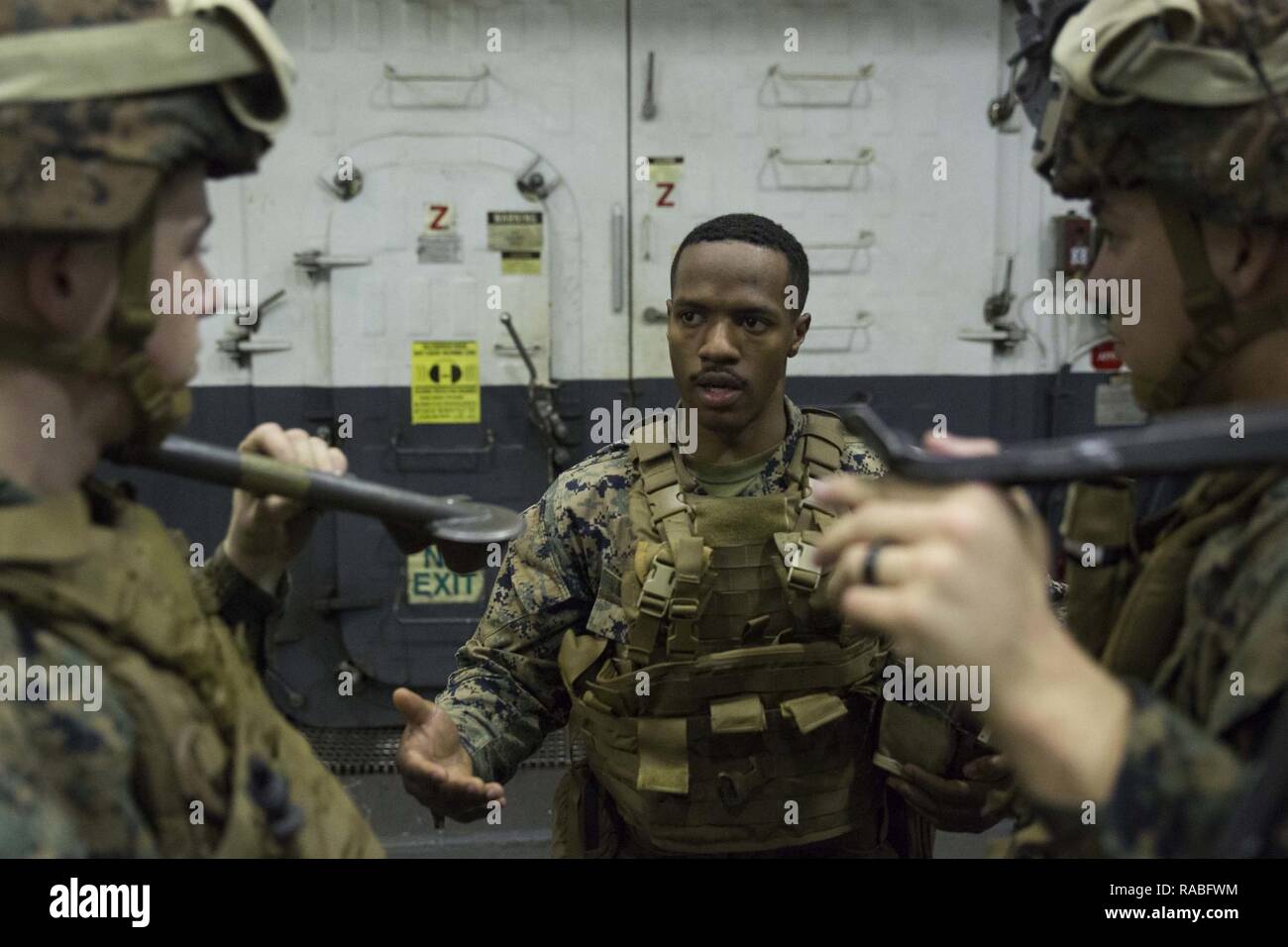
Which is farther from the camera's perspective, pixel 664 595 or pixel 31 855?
pixel 664 595

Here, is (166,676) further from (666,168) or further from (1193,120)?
(666,168)

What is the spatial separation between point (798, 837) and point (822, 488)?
1184 mm

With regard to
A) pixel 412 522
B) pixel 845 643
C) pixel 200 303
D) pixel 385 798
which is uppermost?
pixel 200 303

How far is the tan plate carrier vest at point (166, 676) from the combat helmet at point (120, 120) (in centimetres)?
14

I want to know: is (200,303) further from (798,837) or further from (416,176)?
(416,176)

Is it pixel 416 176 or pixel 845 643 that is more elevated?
pixel 416 176

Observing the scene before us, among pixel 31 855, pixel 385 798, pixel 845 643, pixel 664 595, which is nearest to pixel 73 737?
pixel 31 855

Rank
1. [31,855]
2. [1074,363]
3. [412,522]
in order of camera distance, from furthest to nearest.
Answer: [1074,363], [412,522], [31,855]

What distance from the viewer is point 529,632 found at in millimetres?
1921

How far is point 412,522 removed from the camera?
1216mm

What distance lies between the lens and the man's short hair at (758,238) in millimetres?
1959

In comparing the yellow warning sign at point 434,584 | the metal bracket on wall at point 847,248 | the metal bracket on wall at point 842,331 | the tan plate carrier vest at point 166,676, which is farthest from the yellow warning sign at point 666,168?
the tan plate carrier vest at point 166,676

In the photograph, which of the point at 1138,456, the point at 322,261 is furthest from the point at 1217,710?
the point at 322,261

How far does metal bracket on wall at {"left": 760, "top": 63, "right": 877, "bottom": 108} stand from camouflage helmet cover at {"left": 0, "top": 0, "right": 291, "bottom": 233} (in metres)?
2.57
